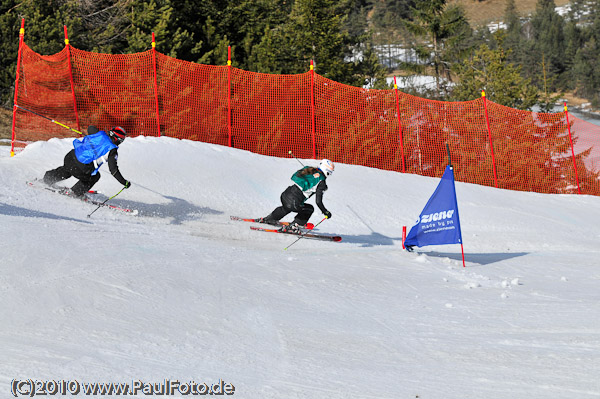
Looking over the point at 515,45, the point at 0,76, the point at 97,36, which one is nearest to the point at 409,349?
the point at 0,76

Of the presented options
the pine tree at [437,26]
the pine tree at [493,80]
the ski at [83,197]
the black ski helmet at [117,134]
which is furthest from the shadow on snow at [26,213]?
the pine tree at [437,26]

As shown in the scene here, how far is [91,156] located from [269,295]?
4.67 m

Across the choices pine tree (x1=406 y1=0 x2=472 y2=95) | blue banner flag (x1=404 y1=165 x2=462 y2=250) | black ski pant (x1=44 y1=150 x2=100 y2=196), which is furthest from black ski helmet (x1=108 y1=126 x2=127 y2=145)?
pine tree (x1=406 y1=0 x2=472 y2=95)

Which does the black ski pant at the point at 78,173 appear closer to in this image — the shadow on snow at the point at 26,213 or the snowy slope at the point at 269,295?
the snowy slope at the point at 269,295

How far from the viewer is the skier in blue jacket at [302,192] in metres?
10.1

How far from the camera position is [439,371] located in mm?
5133

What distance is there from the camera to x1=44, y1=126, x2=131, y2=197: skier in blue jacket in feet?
33.4

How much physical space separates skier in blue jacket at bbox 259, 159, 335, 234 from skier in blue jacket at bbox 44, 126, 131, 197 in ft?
8.43

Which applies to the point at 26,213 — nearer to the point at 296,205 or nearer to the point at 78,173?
the point at 78,173

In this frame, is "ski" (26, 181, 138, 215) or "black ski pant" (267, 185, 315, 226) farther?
"ski" (26, 181, 138, 215)

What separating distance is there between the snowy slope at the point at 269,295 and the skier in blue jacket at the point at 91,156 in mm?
456

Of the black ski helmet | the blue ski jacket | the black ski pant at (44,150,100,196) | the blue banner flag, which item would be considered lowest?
the blue banner flag

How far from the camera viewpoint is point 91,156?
10.3 metres

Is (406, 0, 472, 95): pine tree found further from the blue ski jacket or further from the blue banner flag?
the blue ski jacket
